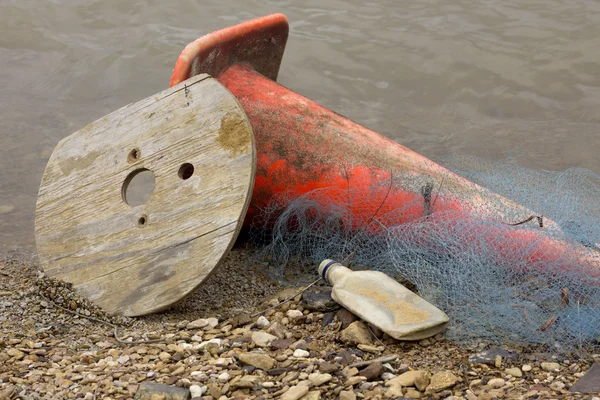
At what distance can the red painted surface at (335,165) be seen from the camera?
371cm

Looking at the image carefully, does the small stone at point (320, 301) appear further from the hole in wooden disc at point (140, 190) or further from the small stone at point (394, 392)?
the hole in wooden disc at point (140, 190)

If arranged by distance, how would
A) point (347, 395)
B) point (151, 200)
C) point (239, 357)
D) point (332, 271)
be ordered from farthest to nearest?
point (151, 200)
point (332, 271)
point (239, 357)
point (347, 395)

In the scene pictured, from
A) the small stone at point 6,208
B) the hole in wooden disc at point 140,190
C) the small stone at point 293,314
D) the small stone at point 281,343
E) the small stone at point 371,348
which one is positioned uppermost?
the small stone at point 371,348

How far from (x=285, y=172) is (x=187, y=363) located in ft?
4.60

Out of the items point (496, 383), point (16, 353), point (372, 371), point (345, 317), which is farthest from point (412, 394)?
point (16, 353)

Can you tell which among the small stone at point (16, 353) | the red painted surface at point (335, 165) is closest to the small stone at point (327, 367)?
the red painted surface at point (335, 165)

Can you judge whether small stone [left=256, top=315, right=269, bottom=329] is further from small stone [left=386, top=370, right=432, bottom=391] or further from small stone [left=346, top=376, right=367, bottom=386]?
small stone [left=386, top=370, right=432, bottom=391]

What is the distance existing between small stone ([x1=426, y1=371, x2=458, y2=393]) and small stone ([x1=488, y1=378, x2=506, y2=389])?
0.41 ft

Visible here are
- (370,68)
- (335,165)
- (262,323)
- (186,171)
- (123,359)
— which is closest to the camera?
(123,359)

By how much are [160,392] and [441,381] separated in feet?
3.34

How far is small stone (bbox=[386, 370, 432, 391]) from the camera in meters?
2.58

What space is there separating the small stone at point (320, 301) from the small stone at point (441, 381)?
746 mm

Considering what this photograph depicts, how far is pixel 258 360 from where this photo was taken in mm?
2797

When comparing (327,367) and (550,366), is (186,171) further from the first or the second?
(550,366)
